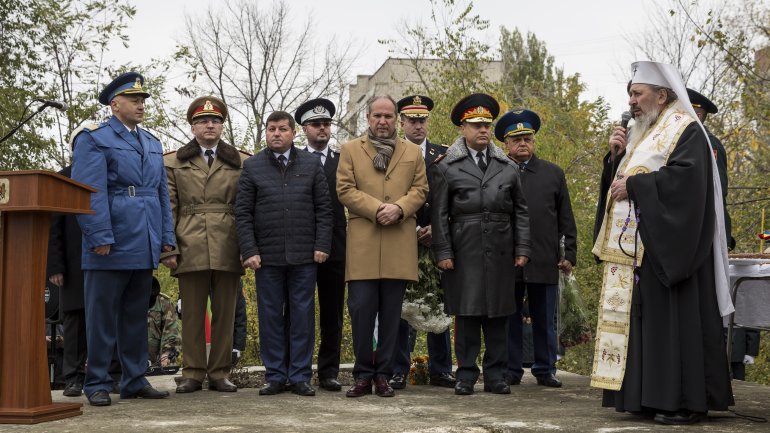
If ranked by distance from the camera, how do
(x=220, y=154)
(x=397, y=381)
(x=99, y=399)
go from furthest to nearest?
(x=397, y=381) → (x=220, y=154) → (x=99, y=399)

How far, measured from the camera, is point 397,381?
7.59 metres

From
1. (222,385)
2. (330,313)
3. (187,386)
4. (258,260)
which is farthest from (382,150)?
(187,386)

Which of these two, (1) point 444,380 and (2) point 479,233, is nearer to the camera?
(2) point 479,233

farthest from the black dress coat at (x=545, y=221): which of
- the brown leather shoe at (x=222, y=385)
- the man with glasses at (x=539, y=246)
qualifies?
Result: the brown leather shoe at (x=222, y=385)

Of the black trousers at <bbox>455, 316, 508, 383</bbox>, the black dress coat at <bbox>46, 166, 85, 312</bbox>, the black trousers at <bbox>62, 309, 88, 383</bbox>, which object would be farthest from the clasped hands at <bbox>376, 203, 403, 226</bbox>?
the black trousers at <bbox>62, 309, 88, 383</bbox>

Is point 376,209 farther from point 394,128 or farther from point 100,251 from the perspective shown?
point 100,251

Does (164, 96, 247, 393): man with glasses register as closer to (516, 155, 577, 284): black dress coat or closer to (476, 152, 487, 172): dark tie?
(476, 152, 487, 172): dark tie

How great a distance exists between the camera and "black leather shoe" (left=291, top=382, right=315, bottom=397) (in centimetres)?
702

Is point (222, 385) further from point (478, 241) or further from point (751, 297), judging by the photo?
point (751, 297)

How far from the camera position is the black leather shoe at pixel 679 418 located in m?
5.52

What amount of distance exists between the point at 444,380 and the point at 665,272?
8.79 feet

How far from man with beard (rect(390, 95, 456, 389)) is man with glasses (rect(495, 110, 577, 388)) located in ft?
1.71

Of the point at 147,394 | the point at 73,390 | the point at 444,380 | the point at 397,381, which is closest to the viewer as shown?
the point at 147,394

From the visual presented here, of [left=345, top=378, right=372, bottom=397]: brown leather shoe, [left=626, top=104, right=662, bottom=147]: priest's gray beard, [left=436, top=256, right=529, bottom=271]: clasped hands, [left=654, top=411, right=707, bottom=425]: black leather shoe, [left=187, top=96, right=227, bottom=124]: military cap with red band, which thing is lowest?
[left=345, top=378, right=372, bottom=397]: brown leather shoe
